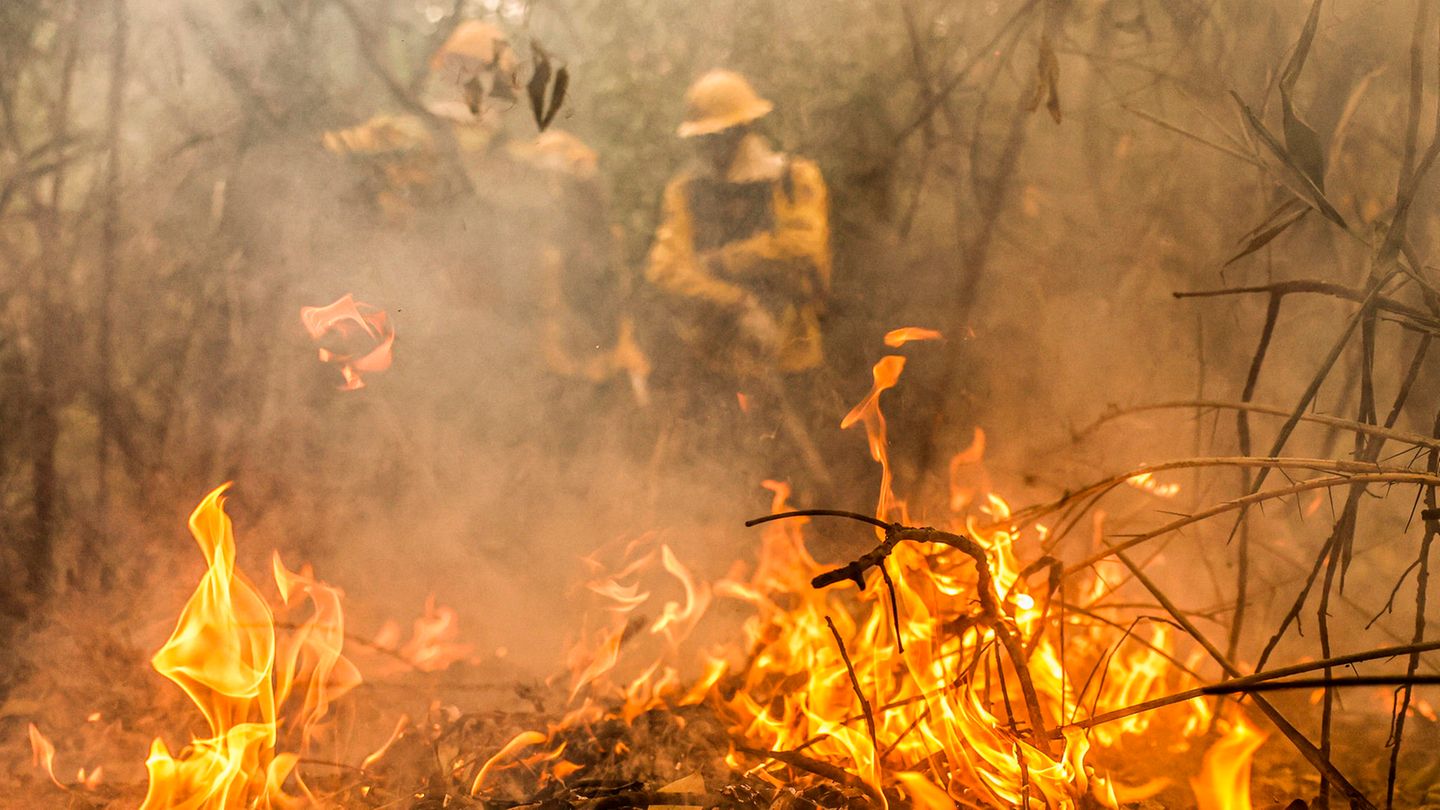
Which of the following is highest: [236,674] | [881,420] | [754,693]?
[881,420]

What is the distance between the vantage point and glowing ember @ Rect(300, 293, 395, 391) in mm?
3057

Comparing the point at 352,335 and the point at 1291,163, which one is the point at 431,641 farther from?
the point at 1291,163

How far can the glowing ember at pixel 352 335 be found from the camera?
3057mm

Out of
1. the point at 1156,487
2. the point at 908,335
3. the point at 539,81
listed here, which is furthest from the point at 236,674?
the point at 1156,487

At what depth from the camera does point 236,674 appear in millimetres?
2768

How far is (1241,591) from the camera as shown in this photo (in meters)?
2.46

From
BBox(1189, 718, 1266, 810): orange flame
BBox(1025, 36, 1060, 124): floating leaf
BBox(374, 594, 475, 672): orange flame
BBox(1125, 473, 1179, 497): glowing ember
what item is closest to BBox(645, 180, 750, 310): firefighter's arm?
BBox(1025, 36, 1060, 124): floating leaf

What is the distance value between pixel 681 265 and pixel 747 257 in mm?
229

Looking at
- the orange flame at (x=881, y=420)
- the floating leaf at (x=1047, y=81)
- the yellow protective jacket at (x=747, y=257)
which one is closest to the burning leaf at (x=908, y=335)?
the orange flame at (x=881, y=420)

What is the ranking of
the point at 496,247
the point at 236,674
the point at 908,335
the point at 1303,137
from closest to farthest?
the point at 1303,137 < the point at 236,674 < the point at 496,247 < the point at 908,335

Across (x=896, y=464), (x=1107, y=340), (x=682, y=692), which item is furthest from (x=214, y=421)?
(x=1107, y=340)

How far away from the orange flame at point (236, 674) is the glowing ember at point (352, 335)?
0.55m

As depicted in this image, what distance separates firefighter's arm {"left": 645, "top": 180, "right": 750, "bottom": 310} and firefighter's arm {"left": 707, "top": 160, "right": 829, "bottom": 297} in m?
0.06

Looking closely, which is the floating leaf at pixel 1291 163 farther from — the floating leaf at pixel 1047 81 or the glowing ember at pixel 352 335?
the glowing ember at pixel 352 335
